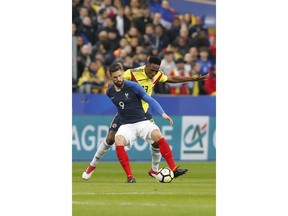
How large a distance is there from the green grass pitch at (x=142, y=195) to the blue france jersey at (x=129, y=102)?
0.82m

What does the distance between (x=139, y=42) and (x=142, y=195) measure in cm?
616

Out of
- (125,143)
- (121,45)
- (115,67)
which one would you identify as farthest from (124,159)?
(121,45)

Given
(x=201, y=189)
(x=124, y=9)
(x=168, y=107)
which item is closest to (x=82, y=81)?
(x=168, y=107)

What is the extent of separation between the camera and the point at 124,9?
16312 mm

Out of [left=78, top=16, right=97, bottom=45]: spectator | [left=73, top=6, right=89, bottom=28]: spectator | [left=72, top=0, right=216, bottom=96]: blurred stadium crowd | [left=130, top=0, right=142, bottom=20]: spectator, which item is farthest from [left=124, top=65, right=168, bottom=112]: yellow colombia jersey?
[left=130, top=0, right=142, bottom=20]: spectator

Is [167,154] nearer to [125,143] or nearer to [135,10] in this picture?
[125,143]

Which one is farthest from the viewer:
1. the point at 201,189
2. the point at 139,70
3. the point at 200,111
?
the point at 200,111

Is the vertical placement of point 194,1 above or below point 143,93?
above

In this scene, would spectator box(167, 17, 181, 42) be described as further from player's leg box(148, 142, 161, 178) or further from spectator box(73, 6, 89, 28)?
player's leg box(148, 142, 161, 178)

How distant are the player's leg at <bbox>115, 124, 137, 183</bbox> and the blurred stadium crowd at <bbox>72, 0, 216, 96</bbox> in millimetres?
2350

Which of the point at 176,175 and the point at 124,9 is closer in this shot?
the point at 176,175

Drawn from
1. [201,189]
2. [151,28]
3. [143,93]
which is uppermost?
[151,28]
